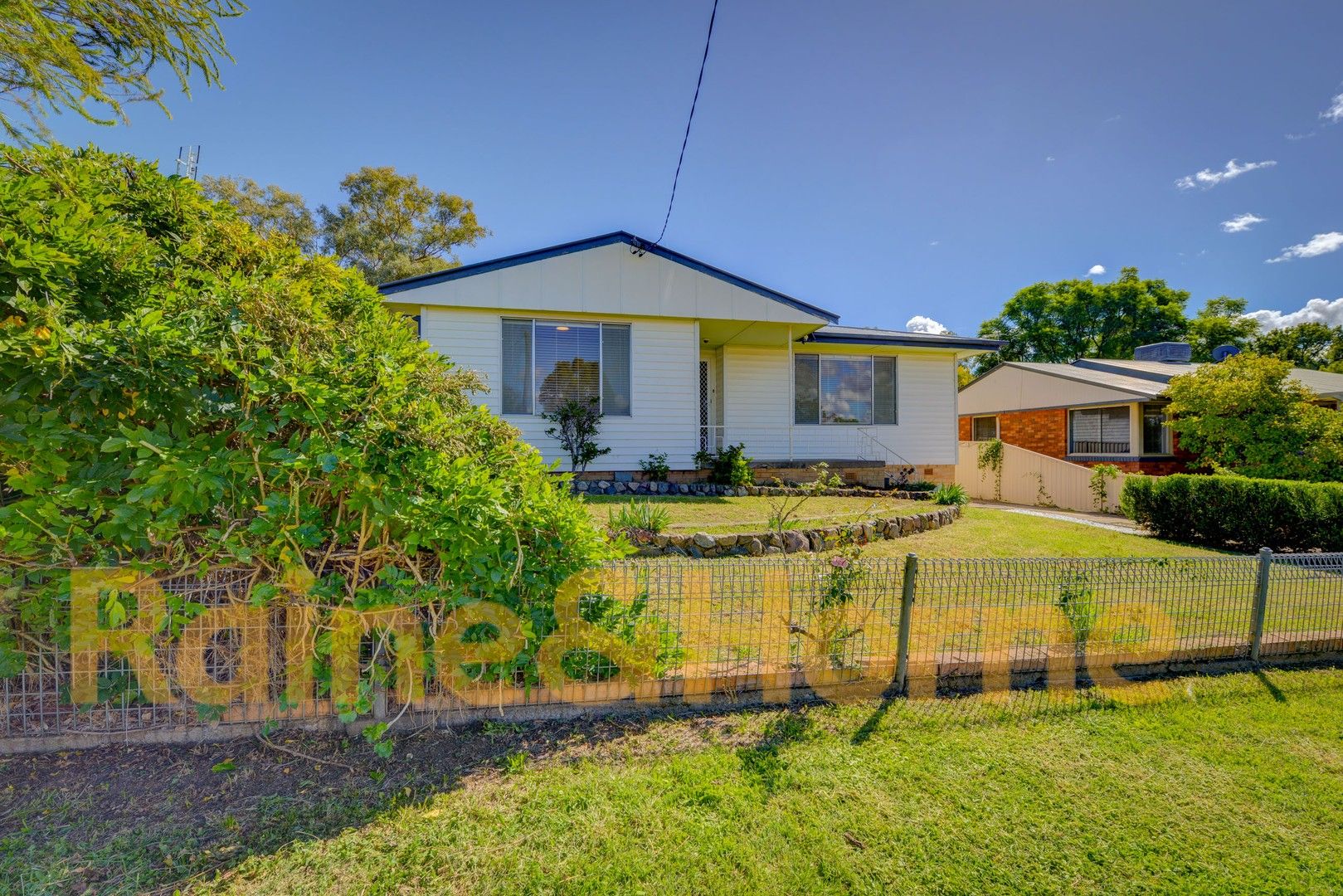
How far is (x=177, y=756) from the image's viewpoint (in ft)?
8.77

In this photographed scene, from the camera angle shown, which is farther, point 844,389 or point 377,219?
point 377,219

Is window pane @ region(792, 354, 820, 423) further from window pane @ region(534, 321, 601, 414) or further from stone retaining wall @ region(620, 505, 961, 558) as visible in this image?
stone retaining wall @ region(620, 505, 961, 558)

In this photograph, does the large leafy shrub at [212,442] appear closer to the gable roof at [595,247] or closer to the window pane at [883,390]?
the gable roof at [595,247]

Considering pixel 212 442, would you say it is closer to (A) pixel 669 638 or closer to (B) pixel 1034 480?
(A) pixel 669 638

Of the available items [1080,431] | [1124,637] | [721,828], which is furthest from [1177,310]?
[721,828]

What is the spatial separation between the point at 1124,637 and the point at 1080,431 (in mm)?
16639

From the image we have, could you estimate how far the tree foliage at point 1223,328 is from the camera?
32531 mm

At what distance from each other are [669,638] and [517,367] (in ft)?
26.5

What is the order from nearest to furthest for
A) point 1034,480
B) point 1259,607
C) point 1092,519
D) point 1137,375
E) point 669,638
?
point 669,638, point 1259,607, point 1092,519, point 1034,480, point 1137,375

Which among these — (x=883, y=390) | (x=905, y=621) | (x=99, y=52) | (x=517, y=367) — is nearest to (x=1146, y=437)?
(x=883, y=390)

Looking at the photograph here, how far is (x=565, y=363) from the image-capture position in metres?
10.7

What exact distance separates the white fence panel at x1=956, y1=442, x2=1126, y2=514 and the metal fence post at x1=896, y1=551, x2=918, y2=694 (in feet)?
41.9

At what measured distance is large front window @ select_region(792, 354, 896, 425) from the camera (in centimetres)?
1324

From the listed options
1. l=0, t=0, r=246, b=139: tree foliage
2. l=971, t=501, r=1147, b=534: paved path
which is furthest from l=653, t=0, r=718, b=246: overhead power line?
l=971, t=501, r=1147, b=534: paved path
